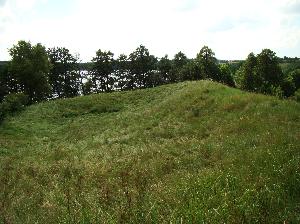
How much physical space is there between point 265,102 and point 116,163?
12.2m

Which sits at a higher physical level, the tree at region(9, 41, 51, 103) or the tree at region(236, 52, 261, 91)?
the tree at region(9, 41, 51, 103)

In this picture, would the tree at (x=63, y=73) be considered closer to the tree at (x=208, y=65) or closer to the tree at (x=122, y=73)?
the tree at (x=122, y=73)

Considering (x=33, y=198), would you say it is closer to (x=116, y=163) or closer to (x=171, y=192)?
(x=171, y=192)

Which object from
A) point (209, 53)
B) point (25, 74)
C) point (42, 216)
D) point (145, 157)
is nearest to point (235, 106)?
point (145, 157)

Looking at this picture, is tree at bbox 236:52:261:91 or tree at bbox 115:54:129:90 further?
tree at bbox 115:54:129:90

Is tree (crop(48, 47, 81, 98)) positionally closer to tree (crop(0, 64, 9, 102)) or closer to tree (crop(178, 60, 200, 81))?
tree (crop(0, 64, 9, 102))

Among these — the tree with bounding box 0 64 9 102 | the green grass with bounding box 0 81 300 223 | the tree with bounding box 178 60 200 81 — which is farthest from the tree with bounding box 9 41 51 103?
the tree with bounding box 178 60 200 81

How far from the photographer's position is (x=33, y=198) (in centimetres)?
1018

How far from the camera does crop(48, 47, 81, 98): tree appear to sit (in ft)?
289

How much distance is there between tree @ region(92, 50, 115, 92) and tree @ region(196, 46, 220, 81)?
2138 centimetres

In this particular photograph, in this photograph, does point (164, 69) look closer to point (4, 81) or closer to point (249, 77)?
point (249, 77)

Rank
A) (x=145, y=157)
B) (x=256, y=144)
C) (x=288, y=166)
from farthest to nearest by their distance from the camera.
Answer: (x=145, y=157) → (x=256, y=144) → (x=288, y=166)

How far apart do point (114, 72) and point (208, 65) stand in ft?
79.3

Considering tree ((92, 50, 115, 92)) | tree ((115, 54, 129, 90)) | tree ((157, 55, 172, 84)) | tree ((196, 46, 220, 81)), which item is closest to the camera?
tree ((196, 46, 220, 81))
